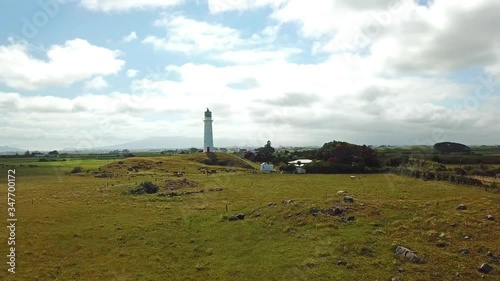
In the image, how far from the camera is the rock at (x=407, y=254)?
23041mm

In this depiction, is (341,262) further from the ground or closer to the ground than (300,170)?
closer to the ground

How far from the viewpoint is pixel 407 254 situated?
2356cm

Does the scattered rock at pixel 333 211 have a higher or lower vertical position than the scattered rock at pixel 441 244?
higher

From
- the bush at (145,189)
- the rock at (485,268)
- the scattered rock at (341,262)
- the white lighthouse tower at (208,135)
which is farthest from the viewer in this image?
the white lighthouse tower at (208,135)

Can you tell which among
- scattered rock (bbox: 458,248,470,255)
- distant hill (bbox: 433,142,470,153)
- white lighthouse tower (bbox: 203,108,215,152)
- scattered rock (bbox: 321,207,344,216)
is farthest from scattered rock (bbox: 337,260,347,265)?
distant hill (bbox: 433,142,470,153)

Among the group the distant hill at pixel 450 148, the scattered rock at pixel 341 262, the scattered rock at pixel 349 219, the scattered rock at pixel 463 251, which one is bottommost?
the scattered rock at pixel 341 262

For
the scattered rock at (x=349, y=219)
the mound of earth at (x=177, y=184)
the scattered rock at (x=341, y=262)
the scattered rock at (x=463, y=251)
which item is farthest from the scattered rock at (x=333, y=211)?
the mound of earth at (x=177, y=184)

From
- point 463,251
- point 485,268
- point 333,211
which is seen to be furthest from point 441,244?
point 333,211

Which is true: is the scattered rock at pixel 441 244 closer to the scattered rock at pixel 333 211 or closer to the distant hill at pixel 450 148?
the scattered rock at pixel 333 211

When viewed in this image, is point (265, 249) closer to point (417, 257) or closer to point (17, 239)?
point (417, 257)

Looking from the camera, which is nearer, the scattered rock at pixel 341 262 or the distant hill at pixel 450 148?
the scattered rock at pixel 341 262

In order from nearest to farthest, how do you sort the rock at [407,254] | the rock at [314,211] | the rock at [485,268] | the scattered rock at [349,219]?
the rock at [485,268]
the rock at [407,254]
the scattered rock at [349,219]
the rock at [314,211]

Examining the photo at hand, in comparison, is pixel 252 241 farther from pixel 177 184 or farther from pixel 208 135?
pixel 208 135

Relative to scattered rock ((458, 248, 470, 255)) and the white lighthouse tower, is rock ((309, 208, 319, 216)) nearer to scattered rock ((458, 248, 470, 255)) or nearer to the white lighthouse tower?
scattered rock ((458, 248, 470, 255))
